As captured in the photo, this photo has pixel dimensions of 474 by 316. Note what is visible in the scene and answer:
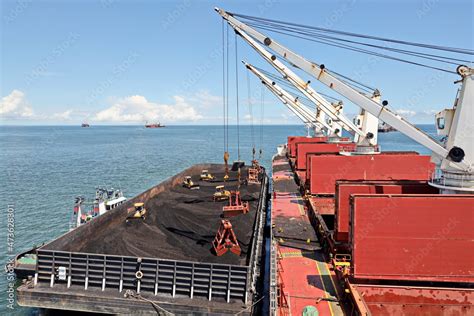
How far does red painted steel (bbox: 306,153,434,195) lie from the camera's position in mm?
28719

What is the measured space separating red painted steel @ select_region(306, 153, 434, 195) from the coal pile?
6.91 metres

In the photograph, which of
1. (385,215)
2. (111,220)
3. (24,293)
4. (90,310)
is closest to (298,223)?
(385,215)

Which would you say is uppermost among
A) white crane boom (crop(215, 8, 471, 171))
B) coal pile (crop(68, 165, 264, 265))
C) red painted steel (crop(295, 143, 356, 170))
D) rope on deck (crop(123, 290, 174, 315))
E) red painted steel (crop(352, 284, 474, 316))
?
white crane boom (crop(215, 8, 471, 171))

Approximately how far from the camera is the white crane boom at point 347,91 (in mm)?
17791

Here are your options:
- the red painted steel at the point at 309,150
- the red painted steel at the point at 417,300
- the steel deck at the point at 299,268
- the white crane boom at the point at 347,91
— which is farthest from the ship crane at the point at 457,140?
the red painted steel at the point at 309,150

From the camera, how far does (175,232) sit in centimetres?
1778

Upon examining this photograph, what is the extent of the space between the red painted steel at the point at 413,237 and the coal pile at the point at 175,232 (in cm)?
539

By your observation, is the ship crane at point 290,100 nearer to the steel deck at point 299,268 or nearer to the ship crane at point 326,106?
the ship crane at point 326,106

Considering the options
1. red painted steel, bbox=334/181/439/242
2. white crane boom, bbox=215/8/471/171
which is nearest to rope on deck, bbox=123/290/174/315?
red painted steel, bbox=334/181/439/242

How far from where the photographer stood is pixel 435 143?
1669cm

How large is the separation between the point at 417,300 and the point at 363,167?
56.8ft

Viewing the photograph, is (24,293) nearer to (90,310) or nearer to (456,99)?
(90,310)

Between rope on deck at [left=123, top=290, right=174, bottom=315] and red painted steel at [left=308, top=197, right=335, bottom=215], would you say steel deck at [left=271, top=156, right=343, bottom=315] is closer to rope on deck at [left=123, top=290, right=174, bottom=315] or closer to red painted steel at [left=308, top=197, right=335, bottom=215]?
red painted steel at [left=308, top=197, right=335, bottom=215]

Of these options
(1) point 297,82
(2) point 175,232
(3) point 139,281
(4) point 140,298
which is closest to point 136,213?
(2) point 175,232
